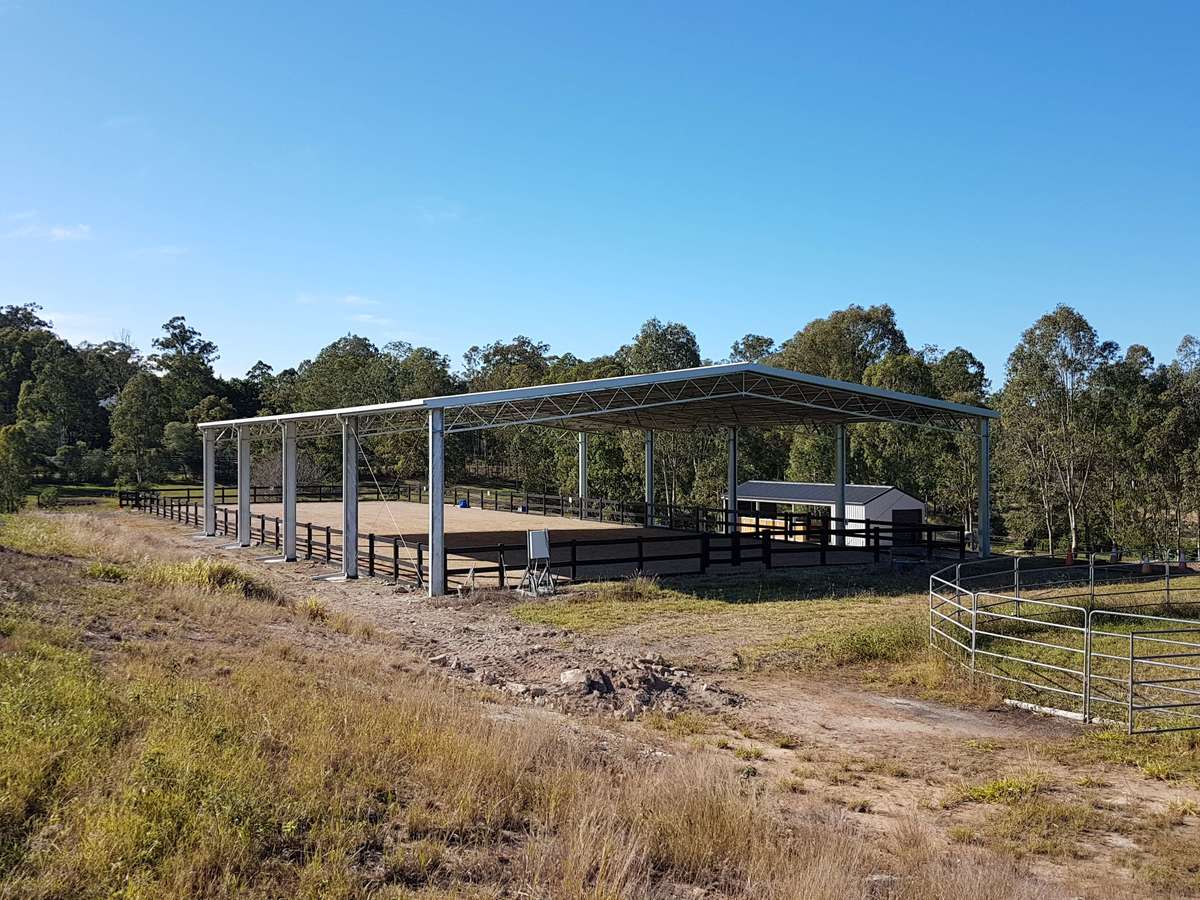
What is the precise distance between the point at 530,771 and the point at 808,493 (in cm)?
2823

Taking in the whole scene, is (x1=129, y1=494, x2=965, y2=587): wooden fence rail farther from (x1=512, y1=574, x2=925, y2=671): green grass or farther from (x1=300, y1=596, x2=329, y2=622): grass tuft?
(x1=300, y1=596, x2=329, y2=622): grass tuft

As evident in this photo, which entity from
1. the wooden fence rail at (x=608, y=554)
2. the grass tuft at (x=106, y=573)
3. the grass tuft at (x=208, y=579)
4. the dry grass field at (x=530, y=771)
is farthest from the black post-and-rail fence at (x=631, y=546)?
the dry grass field at (x=530, y=771)

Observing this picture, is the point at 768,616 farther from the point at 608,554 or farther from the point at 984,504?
the point at 984,504

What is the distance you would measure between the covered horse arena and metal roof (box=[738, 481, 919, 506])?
88cm

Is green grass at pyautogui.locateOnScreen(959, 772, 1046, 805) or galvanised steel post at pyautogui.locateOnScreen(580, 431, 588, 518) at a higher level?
galvanised steel post at pyautogui.locateOnScreen(580, 431, 588, 518)

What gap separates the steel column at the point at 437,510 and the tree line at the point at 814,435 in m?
24.1

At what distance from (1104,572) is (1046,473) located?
15.7 meters

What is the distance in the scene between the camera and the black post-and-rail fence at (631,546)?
66.9 feet

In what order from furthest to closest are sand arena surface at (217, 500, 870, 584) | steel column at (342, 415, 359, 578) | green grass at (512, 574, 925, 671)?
sand arena surface at (217, 500, 870, 584) < steel column at (342, 415, 359, 578) < green grass at (512, 574, 925, 671)

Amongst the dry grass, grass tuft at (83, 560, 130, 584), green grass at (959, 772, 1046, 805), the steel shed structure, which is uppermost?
the steel shed structure

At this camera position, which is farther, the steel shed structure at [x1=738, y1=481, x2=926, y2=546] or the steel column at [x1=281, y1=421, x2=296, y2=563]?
the steel shed structure at [x1=738, y1=481, x2=926, y2=546]

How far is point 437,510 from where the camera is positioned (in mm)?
18078

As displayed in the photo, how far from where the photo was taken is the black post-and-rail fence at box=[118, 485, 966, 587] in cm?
2041

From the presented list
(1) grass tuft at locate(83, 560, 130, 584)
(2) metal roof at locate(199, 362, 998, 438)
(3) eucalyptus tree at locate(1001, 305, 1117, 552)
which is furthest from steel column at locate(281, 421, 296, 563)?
(3) eucalyptus tree at locate(1001, 305, 1117, 552)
